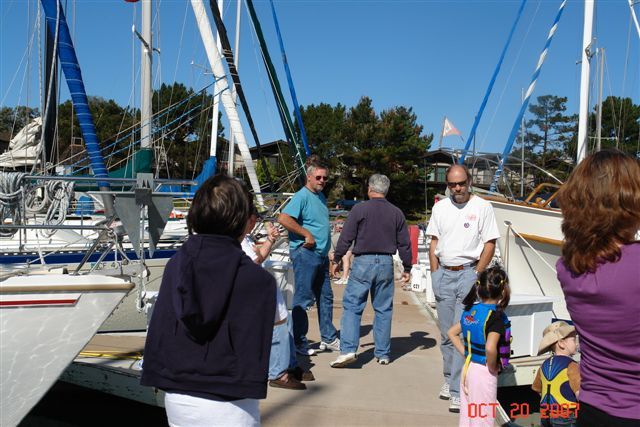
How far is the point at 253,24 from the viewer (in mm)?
13414

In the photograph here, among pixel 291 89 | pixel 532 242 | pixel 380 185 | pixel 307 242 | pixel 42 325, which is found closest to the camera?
pixel 42 325

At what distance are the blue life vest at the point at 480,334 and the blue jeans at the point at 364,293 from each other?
67.9 inches

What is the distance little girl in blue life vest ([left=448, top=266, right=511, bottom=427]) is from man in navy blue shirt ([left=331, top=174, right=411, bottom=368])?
1661 mm

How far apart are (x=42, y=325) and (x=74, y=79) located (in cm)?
460

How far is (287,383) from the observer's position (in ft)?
14.9

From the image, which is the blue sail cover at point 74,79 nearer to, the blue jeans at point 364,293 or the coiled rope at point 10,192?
the coiled rope at point 10,192

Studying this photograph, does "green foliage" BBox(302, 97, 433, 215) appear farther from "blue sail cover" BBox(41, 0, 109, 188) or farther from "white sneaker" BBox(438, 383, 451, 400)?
"white sneaker" BBox(438, 383, 451, 400)

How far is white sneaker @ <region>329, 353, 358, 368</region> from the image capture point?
5188 millimetres

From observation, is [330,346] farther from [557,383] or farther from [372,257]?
[557,383]

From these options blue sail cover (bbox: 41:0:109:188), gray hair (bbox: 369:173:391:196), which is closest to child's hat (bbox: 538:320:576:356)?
gray hair (bbox: 369:173:391:196)

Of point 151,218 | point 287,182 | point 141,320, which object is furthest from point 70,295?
point 287,182

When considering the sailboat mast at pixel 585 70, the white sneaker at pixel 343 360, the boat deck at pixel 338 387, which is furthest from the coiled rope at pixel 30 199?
the sailboat mast at pixel 585 70

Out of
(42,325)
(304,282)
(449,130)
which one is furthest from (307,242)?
(449,130)

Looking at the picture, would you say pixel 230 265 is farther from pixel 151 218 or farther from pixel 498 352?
pixel 151 218
